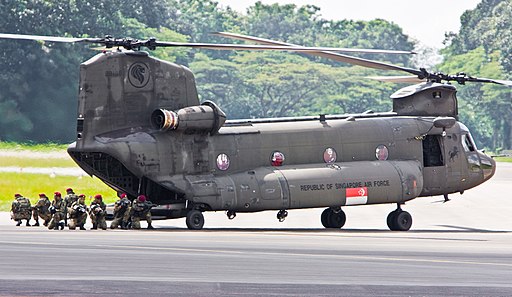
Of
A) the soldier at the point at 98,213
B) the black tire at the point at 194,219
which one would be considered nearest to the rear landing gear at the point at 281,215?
the black tire at the point at 194,219

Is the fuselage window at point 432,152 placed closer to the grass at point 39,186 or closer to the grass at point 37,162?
the grass at point 39,186

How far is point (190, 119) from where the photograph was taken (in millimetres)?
32781

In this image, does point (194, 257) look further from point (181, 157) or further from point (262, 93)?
point (262, 93)

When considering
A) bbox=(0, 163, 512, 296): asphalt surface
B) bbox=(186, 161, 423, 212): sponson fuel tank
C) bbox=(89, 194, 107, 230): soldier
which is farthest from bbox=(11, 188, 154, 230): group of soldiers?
bbox=(186, 161, 423, 212): sponson fuel tank

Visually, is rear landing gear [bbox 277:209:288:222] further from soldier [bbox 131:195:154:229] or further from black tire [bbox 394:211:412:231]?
soldier [bbox 131:195:154:229]

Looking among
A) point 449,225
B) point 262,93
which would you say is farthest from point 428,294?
point 262,93

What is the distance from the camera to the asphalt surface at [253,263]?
17.8 meters

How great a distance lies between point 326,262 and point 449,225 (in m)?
17.4

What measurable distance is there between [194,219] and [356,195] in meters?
4.79

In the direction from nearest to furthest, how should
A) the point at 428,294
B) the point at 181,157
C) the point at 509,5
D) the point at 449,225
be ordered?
the point at 428,294 → the point at 181,157 → the point at 449,225 → the point at 509,5

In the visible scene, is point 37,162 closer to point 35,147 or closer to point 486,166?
point 35,147

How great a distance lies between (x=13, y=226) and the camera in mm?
33906

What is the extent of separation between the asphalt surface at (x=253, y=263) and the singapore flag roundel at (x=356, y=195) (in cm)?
82

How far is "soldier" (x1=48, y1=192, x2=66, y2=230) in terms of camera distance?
32.8 m
